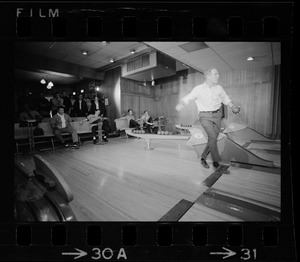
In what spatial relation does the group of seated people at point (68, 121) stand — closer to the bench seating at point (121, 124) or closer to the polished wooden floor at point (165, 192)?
the bench seating at point (121, 124)

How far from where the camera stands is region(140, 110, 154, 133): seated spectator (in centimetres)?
428

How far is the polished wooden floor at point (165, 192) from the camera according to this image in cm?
136

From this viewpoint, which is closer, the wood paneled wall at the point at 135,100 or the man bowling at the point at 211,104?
the man bowling at the point at 211,104

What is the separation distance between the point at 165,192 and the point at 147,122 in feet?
8.87

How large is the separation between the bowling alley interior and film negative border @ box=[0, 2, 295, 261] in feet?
0.36

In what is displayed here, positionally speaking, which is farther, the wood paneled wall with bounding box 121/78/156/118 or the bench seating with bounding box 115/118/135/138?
the wood paneled wall with bounding box 121/78/156/118

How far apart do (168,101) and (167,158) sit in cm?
260

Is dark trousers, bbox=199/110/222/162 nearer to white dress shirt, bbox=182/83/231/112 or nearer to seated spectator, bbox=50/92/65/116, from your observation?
white dress shirt, bbox=182/83/231/112
